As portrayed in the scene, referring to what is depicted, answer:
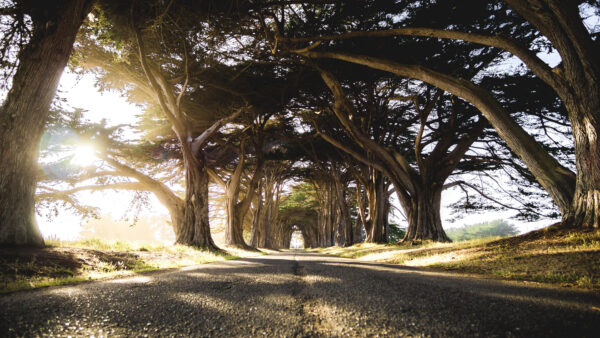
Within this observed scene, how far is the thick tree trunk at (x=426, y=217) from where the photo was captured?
1000cm

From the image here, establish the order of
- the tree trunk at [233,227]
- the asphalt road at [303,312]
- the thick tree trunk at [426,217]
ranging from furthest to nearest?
the tree trunk at [233,227] → the thick tree trunk at [426,217] → the asphalt road at [303,312]

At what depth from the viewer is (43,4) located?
462 centimetres

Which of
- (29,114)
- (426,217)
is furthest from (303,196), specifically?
(29,114)

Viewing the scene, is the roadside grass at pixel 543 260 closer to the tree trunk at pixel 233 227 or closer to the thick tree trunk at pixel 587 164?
the thick tree trunk at pixel 587 164

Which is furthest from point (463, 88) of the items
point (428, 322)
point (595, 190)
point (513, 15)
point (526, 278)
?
point (428, 322)

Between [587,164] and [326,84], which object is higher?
[326,84]

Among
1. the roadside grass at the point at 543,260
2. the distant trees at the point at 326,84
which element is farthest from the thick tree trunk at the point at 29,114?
the roadside grass at the point at 543,260

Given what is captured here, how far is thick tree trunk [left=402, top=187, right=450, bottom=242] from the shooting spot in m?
10.0

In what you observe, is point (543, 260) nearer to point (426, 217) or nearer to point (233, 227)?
point (426, 217)

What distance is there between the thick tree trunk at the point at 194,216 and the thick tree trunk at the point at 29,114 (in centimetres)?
534

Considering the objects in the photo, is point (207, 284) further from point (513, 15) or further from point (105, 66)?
point (513, 15)

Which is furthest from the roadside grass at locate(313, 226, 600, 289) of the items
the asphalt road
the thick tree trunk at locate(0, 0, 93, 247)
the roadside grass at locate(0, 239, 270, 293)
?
the thick tree trunk at locate(0, 0, 93, 247)

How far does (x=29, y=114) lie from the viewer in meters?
4.22

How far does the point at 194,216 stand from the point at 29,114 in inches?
245
